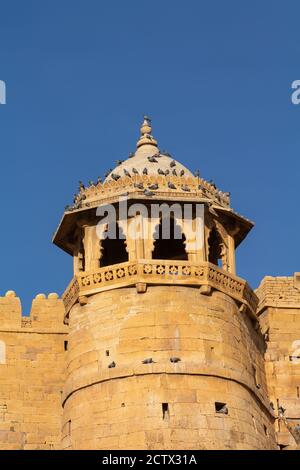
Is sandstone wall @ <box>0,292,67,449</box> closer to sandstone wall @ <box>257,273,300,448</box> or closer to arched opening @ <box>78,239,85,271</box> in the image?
arched opening @ <box>78,239,85,271</box>

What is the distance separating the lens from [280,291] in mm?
35625

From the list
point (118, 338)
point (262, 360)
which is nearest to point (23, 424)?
point (118, 338)

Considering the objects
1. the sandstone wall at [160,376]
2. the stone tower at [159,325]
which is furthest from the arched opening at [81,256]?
the sandstone wall at [160,376]

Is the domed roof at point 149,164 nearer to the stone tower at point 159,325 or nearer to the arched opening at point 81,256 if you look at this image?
the stone tower at point 159,325

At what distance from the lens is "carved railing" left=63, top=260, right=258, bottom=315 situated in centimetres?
3219

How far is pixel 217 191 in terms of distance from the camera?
34.2 m

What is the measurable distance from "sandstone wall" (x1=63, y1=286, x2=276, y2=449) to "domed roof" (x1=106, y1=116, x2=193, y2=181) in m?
3.07

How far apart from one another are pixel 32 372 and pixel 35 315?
1446 mm

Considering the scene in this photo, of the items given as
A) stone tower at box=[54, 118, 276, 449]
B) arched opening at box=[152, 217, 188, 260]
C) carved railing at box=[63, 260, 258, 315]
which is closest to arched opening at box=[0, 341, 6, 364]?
stone tower at box=[54, 118, 276, 449]

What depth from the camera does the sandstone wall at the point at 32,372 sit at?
33.4 m

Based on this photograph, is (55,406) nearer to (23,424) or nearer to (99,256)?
(23,424)

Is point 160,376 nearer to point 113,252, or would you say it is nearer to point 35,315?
point 35,315

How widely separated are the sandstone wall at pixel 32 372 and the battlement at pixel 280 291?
4.79 metres
